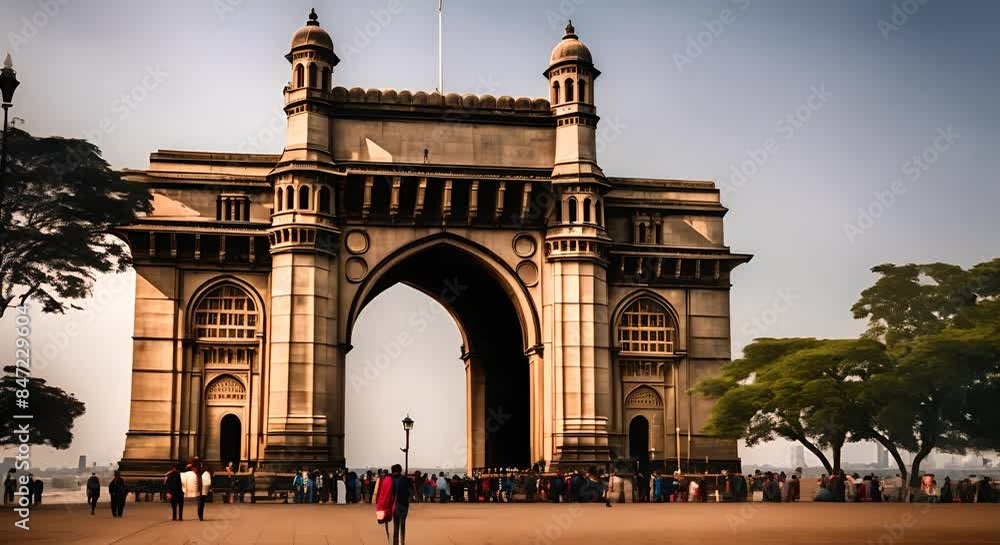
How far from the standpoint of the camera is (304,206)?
5075cm

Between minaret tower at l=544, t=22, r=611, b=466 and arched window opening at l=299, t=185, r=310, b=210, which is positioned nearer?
arched window opening at l=299, t=185, r=310, b=210

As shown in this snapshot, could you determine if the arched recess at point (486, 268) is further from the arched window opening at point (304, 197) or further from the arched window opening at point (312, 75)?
the arched window opening at point (312, 75)

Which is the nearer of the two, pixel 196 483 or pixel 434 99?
pixel 196 483

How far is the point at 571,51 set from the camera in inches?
2124

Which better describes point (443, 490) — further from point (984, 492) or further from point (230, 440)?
point (984, 492)

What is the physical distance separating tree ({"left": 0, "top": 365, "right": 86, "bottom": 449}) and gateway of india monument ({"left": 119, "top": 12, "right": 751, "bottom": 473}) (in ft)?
12.6

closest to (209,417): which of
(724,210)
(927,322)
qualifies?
(724,210)

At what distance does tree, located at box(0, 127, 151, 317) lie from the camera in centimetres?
4341

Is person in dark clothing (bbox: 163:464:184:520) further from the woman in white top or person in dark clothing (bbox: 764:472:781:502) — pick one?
person in dark clothing (bbox: 764:472:781:502)

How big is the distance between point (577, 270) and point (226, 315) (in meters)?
14.0

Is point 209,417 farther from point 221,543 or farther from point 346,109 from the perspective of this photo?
point 221,543

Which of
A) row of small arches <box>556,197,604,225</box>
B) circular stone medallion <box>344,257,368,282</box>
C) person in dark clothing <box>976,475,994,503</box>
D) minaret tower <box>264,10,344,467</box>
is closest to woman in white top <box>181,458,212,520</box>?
minaret tower <box>264,10,344,467</box>

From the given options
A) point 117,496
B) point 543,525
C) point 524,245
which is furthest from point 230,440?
point 543,525

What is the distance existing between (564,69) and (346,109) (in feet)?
29.6
